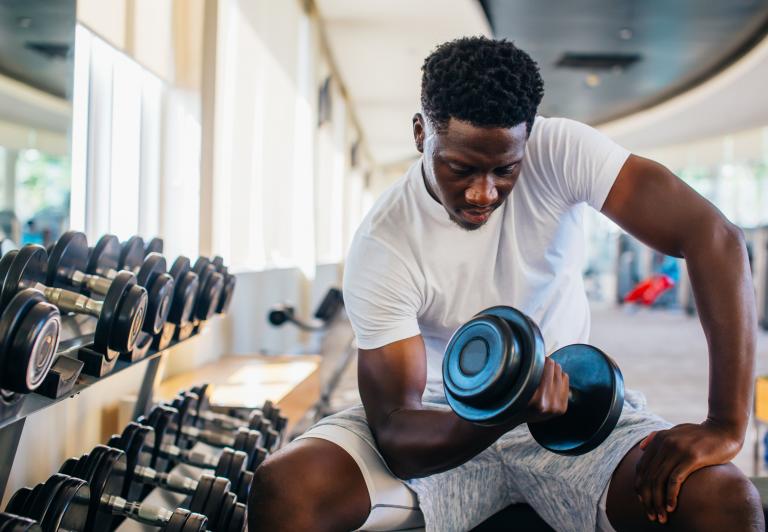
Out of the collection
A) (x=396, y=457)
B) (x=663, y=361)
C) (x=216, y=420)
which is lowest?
(x=663, y=361)

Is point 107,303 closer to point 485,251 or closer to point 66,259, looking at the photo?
point 66,259

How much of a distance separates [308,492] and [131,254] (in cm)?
75

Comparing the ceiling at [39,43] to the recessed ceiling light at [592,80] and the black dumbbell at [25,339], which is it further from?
the recessed ceiling light at [592,80]

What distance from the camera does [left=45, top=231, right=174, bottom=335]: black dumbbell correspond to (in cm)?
127

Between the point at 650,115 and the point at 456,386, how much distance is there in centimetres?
1035

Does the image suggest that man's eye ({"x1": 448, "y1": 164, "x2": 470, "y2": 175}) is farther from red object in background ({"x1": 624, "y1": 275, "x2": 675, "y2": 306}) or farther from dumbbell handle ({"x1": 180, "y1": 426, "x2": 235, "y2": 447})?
dumbbell handle ({"x1": 180, "y1": 426, "x2": 235, "y2": 447})

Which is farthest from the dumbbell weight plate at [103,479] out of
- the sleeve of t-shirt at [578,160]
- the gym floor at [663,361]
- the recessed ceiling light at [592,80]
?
the recessed ceiling light at [592,80]

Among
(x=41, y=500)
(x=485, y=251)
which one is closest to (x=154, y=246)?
(x=41, y=500)

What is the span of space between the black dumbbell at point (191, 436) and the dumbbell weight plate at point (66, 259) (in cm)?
44

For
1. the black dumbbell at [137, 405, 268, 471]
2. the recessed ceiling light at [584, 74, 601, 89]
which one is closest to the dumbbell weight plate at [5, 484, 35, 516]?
the black dumbbell at [137, 405, 268, 471]

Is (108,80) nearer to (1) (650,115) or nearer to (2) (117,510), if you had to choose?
(2) (117,510)

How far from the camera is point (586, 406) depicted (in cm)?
101

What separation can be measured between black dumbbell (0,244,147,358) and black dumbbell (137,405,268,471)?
477 mm

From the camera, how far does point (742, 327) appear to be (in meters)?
1.05
